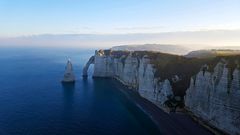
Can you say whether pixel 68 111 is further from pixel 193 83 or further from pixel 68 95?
pixel 193 83

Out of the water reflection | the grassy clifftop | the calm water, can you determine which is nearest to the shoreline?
the calm water

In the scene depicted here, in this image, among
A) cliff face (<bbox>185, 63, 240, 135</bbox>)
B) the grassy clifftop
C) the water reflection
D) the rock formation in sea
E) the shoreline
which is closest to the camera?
cliff face (<bbox>185, 63, 240, 135</bbox>)

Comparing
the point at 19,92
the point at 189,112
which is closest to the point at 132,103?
the point at 189,112

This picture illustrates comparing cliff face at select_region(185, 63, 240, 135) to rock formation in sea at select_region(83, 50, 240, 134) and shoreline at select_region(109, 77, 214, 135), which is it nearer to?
rock formation in sea at select_region(83, 50, 240, 134)

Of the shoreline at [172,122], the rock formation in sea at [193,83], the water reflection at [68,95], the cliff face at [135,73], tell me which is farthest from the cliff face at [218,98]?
the water reflection at [68,95]

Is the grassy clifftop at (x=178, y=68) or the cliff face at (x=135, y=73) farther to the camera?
the cliff face at (x=135, y=73)

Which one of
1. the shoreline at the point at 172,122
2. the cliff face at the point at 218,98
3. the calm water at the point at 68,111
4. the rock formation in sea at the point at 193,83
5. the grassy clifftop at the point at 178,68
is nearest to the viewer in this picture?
the cliff face at the point at 218,98

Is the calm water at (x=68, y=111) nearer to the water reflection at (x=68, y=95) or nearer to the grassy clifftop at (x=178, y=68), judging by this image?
the water reflection at (x=68, y=95)
